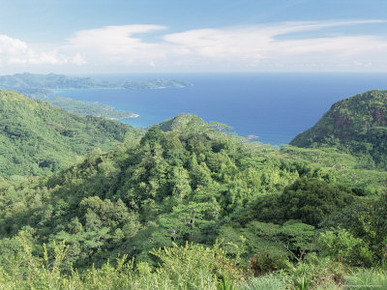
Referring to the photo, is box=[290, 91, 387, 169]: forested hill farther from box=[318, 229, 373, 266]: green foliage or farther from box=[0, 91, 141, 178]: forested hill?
box=[0, 91, 141, 178]: forested hill

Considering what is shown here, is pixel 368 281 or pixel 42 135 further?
pixel 42 135

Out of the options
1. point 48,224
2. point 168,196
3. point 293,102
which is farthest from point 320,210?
point 293,102

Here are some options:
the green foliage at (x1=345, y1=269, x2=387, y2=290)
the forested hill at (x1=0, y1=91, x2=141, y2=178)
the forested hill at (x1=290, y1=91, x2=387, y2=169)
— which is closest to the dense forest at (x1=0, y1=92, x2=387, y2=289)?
the green foliage at (x1=345, y1=269, x2=387, y2=290)

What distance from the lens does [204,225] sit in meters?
16.8

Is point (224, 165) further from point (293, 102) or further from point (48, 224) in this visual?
point (293, 102)

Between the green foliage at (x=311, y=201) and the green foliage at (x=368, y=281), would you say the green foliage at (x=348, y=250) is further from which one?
the green foliage at (x=311, y=201)

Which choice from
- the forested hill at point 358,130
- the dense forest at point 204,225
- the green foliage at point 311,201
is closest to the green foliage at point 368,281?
the dense forest at point 204,225

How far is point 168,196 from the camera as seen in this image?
22172 millimetres

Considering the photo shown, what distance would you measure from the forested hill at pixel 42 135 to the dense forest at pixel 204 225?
55839 mm

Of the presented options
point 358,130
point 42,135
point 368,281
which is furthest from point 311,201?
point 42,135

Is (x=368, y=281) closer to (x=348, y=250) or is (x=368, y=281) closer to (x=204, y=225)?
(x=348, y=250)

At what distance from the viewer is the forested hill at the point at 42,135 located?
89.1 meters

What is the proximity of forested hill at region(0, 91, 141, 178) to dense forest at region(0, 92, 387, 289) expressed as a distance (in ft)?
183

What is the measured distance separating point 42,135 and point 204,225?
109m
